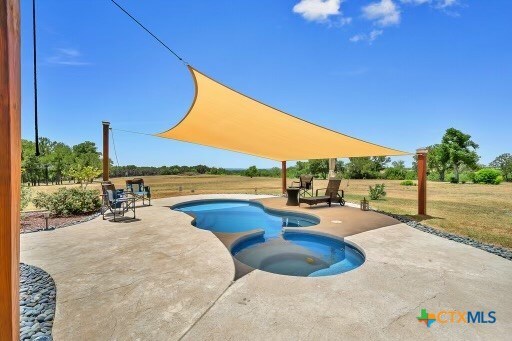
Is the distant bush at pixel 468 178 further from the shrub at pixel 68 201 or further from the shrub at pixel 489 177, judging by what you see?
the shrub at pixel 68 201

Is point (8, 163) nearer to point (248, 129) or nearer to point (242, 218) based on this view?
point (248, 129)

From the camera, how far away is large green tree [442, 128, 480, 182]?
2761 centimetres

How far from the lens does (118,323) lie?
2.42 m

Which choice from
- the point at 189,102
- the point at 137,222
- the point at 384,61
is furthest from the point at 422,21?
the point at 137,222

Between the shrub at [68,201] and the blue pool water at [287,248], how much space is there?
343 centimetres

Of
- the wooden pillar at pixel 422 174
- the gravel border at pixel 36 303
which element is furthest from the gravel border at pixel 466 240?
the gravel border at pixel 36 303

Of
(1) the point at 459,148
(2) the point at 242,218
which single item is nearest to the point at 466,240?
(2) the point at 242,218

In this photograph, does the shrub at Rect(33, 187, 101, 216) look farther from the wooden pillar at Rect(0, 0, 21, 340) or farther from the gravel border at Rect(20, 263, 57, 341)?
the wooden pillar at Rect(0, 0, 21, 340)

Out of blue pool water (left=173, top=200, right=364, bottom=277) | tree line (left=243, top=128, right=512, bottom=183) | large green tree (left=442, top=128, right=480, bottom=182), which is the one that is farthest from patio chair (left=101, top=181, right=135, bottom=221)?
large green tree (left=442, top=128, right=480, bottom=182)

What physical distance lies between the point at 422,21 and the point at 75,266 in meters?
9.25

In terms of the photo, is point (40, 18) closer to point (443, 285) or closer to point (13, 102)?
point (13, 102)

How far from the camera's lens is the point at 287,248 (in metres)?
5.57

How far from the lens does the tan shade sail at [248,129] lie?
570cm

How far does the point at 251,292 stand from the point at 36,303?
Result: 231 cm
